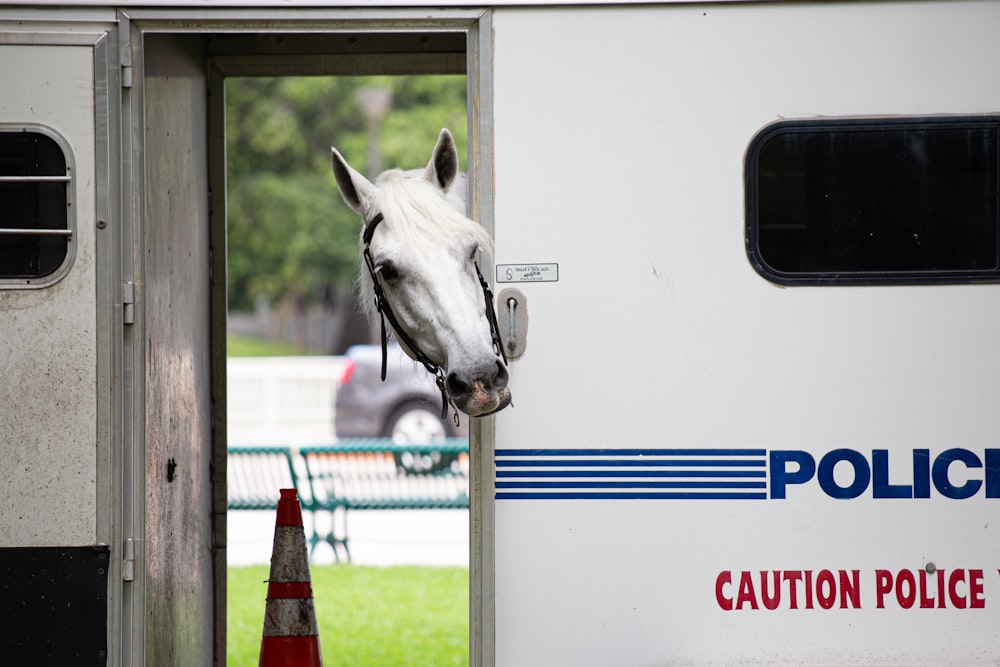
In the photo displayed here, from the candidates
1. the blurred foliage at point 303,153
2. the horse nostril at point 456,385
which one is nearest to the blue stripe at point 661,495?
the horse nostril at point 456,385

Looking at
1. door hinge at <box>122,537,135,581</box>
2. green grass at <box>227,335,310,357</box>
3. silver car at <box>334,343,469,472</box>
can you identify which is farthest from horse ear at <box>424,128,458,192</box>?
green grass at <box>227,335,310,357</box>

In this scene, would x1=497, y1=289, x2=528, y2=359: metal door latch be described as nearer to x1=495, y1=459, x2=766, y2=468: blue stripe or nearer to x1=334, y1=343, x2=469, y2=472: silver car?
x1=495, y1=459, x2=766, y2=468: blue stripe

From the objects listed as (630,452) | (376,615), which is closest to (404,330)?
(630,452)

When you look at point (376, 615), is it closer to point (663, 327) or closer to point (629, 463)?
point (629, 463)

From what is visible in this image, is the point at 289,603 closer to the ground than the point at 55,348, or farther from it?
closer to the ground

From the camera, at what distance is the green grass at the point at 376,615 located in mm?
6742

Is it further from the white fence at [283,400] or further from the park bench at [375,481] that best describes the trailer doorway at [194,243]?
the white fence at [283,400]

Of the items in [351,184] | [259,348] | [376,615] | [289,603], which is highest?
[351,184]

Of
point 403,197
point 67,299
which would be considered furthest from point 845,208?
point 67,299

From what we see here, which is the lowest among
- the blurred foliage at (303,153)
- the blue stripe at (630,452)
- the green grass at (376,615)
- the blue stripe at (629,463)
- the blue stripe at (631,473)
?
the green grass at (376,615)

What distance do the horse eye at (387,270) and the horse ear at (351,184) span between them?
11.6 inches

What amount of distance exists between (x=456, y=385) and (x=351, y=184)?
886 millimetres

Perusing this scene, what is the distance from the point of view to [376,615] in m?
7.74

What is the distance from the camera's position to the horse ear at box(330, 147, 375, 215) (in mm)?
3877
